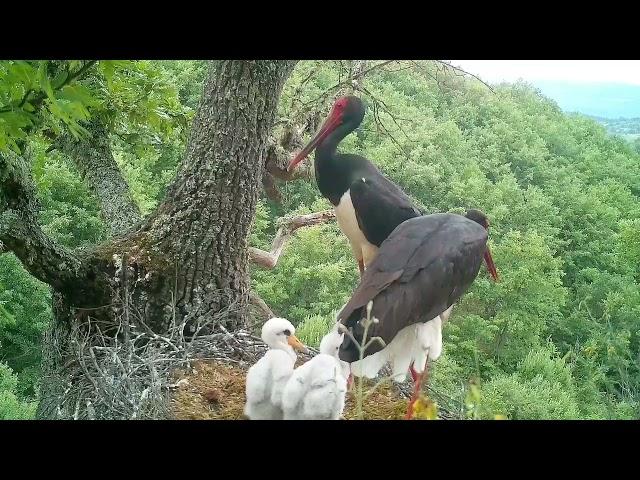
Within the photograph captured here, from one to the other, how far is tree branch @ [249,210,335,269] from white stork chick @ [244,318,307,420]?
804 millimetres

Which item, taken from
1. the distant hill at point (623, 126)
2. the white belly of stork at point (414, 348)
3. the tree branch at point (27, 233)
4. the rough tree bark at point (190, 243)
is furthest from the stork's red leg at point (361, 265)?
the tree branch at point (27, 233)

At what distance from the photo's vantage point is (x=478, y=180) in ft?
8.57

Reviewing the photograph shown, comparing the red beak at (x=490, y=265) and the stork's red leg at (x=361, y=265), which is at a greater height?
the red beak at (x=490, y=265)

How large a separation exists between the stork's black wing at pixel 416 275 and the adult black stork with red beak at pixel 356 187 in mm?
164

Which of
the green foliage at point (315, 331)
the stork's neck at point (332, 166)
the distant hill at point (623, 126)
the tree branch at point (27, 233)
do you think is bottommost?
the green foliage at point (315, 331)

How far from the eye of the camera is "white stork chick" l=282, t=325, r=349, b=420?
1876mm

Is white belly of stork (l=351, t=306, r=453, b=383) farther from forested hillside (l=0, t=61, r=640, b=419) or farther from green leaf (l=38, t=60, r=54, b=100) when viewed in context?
green leaf (l=38, t=60, r=54, b=100)

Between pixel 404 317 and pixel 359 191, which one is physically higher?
pixel 359 191

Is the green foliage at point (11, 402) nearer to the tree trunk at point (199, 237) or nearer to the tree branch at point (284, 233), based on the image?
the tree trunk at point (199, 237)

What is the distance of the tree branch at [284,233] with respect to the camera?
2.84 meters

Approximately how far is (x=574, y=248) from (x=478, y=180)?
1.24 ft

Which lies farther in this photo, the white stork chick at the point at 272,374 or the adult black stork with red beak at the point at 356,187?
the adult black stork with red beak at the point at 356,187
